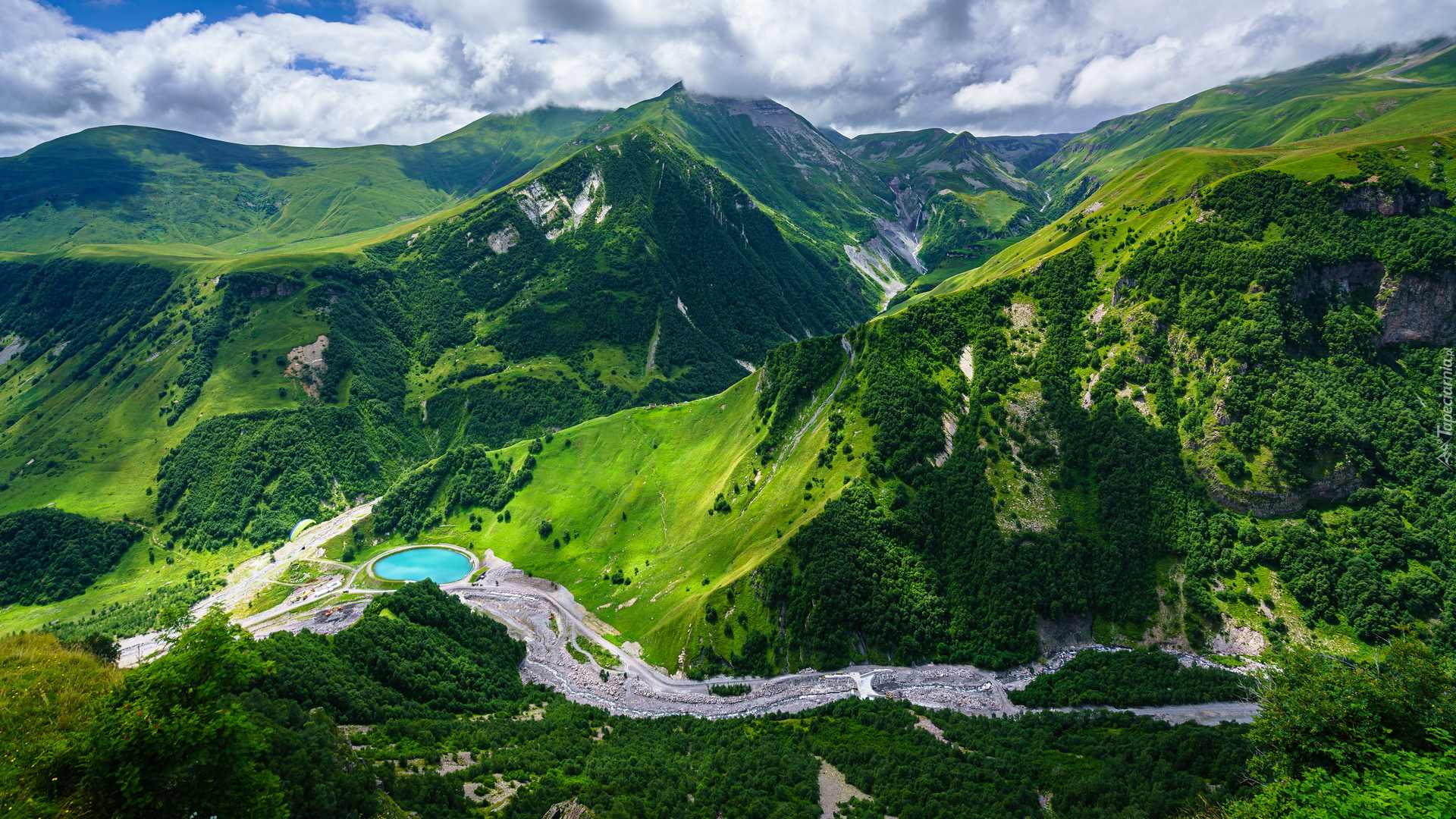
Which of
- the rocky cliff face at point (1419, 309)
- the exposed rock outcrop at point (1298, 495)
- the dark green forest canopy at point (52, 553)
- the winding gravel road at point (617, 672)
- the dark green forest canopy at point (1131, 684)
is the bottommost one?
the dark green forest canopy at point (1131, 684)

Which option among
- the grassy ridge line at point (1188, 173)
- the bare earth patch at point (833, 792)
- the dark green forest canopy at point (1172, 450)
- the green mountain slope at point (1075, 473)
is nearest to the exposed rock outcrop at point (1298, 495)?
the green mountain slope at point (1075, 473)

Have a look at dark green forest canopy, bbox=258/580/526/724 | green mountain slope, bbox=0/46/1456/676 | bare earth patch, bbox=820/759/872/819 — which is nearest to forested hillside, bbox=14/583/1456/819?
dark green forest canopy, bbox=258/580/526/724

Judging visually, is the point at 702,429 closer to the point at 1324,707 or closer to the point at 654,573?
the point at 654,573

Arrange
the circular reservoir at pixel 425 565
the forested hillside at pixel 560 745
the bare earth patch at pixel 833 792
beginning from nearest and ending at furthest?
the forested hillside at pixel 560 745
the bare earth patch at pixel 833 792
the circular reservoir at pixel 425 565

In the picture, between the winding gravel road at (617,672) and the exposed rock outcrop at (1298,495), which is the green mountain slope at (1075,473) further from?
the winding gravel road at (617,672)

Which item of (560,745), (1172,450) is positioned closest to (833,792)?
(560,745)
